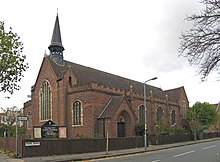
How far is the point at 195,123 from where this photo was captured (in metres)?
56.0

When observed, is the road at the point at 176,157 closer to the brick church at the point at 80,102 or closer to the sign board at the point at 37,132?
the sign board at the point at 37,132

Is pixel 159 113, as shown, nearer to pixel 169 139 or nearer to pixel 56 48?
pixel 169 139

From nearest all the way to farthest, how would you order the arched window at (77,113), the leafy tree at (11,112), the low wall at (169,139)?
the low wall at (169,139), the arched window at (77,113), the leafy tree at (11,112)

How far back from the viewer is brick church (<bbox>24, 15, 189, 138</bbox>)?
4503 centimetres

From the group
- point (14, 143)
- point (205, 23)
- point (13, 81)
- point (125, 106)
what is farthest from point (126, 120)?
point (205, 23)

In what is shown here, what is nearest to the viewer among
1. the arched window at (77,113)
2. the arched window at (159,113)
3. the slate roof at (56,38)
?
the arched window at (77,113)

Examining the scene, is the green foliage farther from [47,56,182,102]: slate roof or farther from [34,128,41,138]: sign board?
[34,128,41,138]: sign board

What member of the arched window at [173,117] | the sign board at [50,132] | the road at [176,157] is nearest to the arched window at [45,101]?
the sign board at [50,132]

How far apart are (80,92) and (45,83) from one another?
28.2ft

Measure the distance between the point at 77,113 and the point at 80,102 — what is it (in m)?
1.76

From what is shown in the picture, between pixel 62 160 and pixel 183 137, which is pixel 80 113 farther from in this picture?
pixel 62 160

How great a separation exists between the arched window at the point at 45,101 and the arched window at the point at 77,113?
5272 millimetres

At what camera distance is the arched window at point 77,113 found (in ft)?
153

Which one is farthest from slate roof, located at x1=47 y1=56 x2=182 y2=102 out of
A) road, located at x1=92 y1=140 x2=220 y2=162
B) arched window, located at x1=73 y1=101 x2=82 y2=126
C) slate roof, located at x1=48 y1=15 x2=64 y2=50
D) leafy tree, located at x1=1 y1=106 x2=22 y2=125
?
road, located at x1=92 y1=140 x2=220 y2=162
